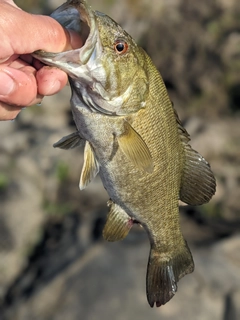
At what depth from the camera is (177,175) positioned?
8.39 ft

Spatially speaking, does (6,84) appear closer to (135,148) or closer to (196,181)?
(135,148)

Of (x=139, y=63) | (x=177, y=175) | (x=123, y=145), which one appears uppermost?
(x=139, y=63)

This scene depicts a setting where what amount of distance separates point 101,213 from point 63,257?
103cm

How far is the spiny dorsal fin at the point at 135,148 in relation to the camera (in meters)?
2.26

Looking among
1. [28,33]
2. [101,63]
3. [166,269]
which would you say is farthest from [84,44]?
[166,269]

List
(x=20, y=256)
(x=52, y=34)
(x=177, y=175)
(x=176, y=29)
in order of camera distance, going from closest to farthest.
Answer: (x=52, y=34) → (x=177, y=175) → (x=20, y=256) → (x=176, y=29)

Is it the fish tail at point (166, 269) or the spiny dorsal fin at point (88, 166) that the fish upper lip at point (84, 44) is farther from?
the fish tail at point (166, 269)

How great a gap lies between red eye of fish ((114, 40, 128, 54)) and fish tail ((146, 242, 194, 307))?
1161mm

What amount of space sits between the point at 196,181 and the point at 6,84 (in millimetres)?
1160

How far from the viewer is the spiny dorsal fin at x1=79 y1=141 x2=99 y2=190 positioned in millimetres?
2398

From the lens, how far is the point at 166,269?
269 centimetres

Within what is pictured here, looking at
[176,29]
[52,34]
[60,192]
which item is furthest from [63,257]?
[176,29]

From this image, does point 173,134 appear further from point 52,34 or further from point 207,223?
point 207,223

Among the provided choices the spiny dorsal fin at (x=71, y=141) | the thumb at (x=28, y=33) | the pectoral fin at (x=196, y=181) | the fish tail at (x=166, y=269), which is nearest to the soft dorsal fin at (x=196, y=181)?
the pectoral fin at (x=196, y=181)
